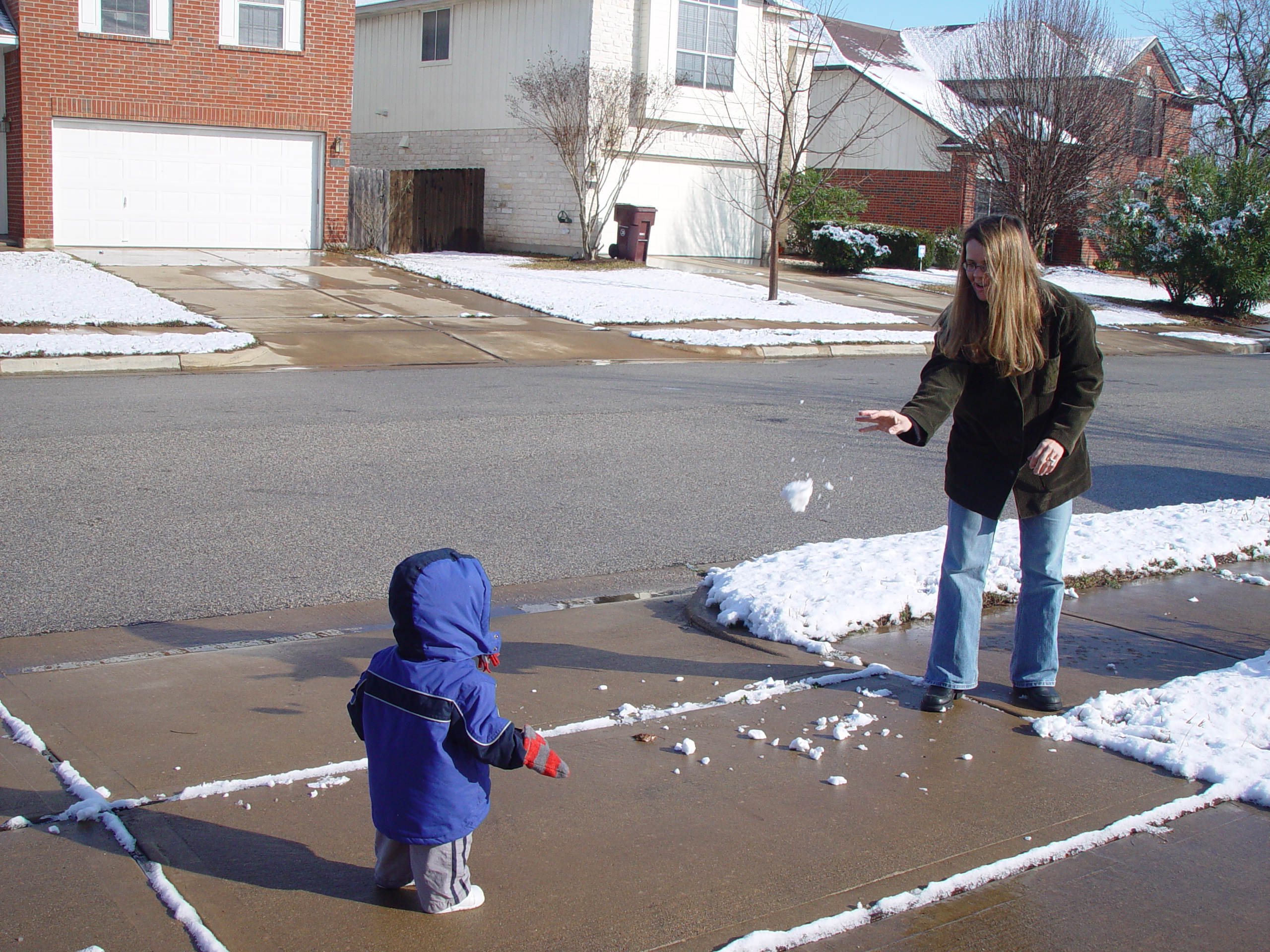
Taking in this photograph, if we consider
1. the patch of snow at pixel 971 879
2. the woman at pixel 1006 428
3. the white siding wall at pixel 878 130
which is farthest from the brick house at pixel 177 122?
the patch of snow at pixel 971 879

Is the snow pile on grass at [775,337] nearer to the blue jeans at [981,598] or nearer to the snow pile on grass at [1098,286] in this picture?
the snow pile on grass at [1098,286]

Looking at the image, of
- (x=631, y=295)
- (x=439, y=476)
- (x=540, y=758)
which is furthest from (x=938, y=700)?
(x=631, y=295)

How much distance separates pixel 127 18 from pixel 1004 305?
20634mm

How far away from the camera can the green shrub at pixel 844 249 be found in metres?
27.0

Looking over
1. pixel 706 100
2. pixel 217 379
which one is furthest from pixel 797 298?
pixel 217 379

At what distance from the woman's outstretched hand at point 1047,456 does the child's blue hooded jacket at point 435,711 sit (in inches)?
82.7

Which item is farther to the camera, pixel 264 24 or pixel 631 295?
pixel 264 24

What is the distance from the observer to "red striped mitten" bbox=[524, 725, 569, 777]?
9.04 ft

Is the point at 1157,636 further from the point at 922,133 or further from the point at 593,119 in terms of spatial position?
the point at 922,133

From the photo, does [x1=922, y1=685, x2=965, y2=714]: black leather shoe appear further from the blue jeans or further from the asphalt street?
the asphalt street

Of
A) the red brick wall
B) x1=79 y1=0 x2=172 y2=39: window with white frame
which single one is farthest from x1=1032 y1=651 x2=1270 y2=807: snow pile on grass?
the red brick wall

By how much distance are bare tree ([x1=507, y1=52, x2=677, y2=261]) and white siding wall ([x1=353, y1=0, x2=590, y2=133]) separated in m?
0.55

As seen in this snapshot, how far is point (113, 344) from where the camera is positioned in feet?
40.2

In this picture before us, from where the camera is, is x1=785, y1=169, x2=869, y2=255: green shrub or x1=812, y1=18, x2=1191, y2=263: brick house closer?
x1=785, y1=169, x2=869, y2=255: green shrub
